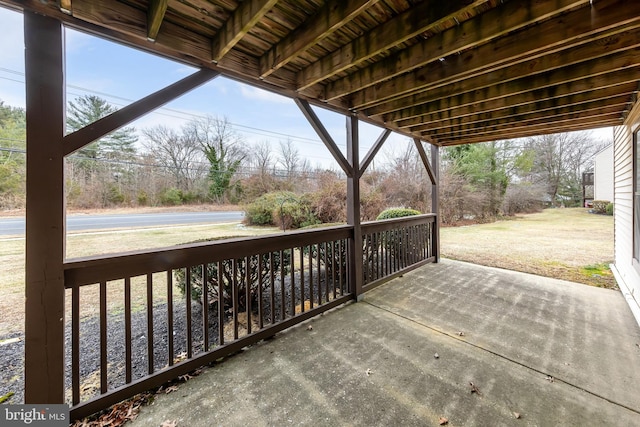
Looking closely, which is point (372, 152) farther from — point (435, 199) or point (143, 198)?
point (143, 198)

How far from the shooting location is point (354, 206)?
3.39m

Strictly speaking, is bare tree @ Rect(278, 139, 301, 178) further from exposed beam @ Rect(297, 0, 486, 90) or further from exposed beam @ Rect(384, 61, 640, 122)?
exposed beam @ Rect(297, 0, 486, 90)

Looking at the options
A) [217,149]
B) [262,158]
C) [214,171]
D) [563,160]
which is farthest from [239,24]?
[563,160]

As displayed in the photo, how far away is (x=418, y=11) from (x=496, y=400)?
271 cm

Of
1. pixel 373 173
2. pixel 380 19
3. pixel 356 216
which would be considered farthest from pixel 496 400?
pixel 373 173

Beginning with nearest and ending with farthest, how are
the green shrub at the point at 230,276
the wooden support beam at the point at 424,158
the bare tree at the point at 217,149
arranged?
the green shrub at the point at 230,276
the bare tree at the point at 217,149
the wooden support beam at the point at 424,158

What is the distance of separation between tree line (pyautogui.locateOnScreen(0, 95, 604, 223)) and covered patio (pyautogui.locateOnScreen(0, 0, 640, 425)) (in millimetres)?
583

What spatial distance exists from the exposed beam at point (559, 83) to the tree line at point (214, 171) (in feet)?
11.2

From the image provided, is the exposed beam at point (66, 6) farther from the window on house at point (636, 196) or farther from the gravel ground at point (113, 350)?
the window on house at point (636, 196)

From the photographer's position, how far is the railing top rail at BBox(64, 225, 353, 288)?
159 centimetres

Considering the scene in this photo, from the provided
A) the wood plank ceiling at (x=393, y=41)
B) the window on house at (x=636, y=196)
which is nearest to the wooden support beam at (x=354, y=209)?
the wood plank ceiling at (x=393, y=41)

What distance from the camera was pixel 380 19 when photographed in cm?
181

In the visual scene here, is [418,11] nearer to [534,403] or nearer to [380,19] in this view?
[380,19]

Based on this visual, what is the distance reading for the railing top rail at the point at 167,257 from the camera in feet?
5.22
